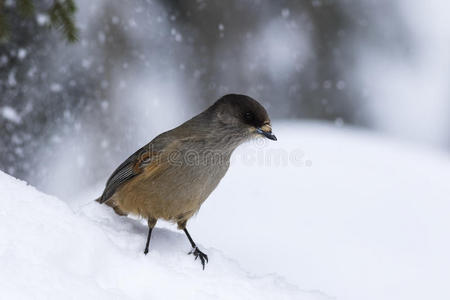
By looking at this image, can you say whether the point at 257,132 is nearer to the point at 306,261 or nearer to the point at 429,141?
the point at 306,261

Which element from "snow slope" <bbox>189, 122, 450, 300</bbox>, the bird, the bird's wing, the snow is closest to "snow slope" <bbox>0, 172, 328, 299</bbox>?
the snow

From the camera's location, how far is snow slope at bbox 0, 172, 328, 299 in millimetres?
2369

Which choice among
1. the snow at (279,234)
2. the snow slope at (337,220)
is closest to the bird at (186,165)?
the snow at (279,234)

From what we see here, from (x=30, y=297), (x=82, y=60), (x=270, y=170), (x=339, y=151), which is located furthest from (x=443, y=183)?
(x=30, y=297)

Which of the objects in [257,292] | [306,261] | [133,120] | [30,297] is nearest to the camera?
[30,297]

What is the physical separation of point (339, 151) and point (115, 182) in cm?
592

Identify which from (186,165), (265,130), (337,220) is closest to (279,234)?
(337,220)

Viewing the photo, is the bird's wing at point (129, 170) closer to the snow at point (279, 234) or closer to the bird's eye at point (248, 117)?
the snow at point (279, 234)

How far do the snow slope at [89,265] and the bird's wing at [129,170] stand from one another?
407 mm

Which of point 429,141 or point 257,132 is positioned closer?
point 257,132

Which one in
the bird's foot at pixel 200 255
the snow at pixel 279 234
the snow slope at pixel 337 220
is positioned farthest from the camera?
the snow slope at pixel 337 220

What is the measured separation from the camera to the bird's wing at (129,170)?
12.5ft

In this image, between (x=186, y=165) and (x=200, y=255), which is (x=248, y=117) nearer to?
(x=186, y=165)

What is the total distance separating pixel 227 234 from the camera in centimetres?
634
